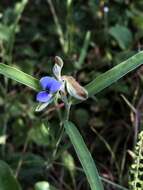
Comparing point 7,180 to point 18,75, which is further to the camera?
point 7,180

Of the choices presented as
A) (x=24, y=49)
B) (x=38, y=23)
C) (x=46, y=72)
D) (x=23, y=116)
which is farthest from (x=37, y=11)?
(x=23, y=116)

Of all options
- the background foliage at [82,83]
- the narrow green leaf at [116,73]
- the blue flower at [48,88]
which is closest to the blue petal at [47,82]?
the blue flower at [48,88]

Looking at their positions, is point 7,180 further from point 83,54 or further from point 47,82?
point 83,54

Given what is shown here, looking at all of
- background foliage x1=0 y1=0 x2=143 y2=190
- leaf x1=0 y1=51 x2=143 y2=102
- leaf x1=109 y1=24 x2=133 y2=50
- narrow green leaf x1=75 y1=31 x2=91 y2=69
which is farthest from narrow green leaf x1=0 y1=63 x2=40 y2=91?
leaf x1=109 y1=24 x2=133 y2=50

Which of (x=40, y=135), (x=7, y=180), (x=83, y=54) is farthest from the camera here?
(x=83, y=54)

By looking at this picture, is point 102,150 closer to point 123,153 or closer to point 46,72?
point 123,153

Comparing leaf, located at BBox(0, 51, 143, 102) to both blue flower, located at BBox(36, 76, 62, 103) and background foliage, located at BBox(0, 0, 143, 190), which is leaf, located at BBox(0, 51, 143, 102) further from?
background foliage, located at BBox(0, 0, 143, 190)

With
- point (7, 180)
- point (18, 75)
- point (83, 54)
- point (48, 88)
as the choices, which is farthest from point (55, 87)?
point (83, 54)
